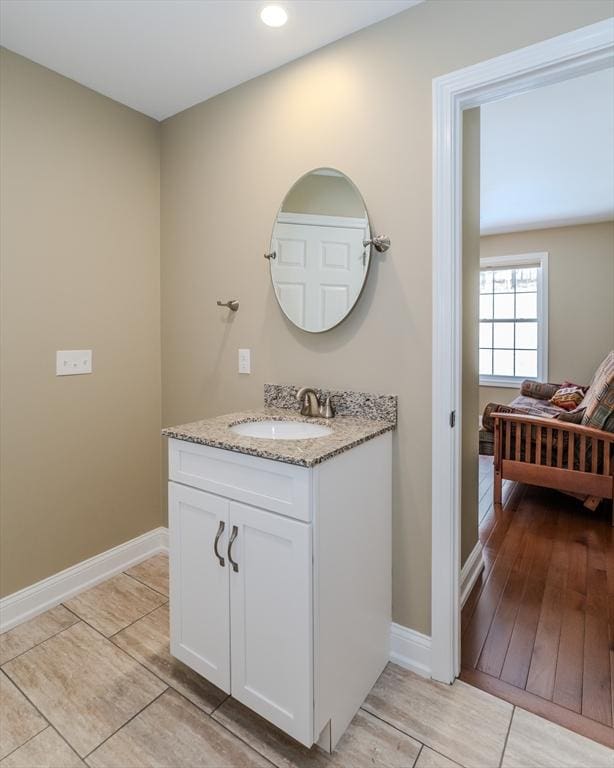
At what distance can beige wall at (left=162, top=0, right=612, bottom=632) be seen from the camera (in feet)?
5.09

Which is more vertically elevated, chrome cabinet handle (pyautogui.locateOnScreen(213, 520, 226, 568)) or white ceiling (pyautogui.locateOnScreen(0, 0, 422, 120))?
white ceiling (pyautogui.locateOnScreen(0, 0, 422, 120))

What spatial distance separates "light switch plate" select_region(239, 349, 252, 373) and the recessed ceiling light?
1.30m

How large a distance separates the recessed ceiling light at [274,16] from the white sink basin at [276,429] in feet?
4.98

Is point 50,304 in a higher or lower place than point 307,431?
higher

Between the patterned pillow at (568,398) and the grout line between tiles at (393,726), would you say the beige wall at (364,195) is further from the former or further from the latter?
the patterned pillow at (568,398)

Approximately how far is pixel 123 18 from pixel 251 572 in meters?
2.04

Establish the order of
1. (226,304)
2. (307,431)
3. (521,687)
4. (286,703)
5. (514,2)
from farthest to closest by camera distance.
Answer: (226,304)
(307,431)
(521,687)
(514,2)
(286,703)

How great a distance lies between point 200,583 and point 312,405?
0.77m

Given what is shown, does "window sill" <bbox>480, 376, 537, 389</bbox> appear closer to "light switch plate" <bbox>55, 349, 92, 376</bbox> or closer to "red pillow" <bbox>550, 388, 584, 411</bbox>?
"red pillow" <bbox>550, 388, 584, 411</bbox>

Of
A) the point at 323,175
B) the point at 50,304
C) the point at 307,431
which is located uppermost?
the point at 323,175

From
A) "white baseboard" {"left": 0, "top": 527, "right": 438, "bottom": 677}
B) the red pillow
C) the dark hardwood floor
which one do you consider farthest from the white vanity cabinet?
the red pillow

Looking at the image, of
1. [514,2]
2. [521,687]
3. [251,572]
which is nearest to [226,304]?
[251,572]

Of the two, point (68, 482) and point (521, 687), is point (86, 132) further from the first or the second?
point (521, 687)

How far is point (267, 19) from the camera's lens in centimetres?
163
